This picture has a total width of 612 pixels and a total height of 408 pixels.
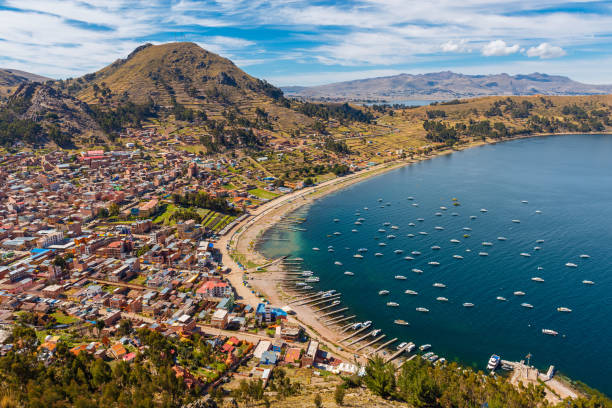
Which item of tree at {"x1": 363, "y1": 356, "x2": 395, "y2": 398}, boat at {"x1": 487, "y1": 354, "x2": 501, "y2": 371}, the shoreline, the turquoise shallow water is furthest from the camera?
the shoreline

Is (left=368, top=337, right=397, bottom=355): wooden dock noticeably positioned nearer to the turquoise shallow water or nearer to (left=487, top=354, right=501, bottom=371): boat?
the turquoise shallow water

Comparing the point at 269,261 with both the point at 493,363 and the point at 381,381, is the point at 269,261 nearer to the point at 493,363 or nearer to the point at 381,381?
the point at 381,381

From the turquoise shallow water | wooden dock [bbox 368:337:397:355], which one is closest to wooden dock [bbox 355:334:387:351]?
wooden dock [bbox 368:337:397:355]

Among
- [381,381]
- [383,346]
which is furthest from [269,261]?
[381,381]

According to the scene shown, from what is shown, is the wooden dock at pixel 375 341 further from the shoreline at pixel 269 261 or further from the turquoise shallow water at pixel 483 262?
the turquoise shallow water at pixel 483 262

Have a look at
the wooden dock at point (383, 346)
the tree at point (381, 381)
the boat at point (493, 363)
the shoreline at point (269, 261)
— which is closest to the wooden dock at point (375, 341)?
the shoreline at point (269, 261)

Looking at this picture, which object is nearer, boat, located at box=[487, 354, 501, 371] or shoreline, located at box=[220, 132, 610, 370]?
boat, located at box=[487, 354, 501, 371]

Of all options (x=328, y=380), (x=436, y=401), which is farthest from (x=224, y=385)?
(x=436, y=401)
